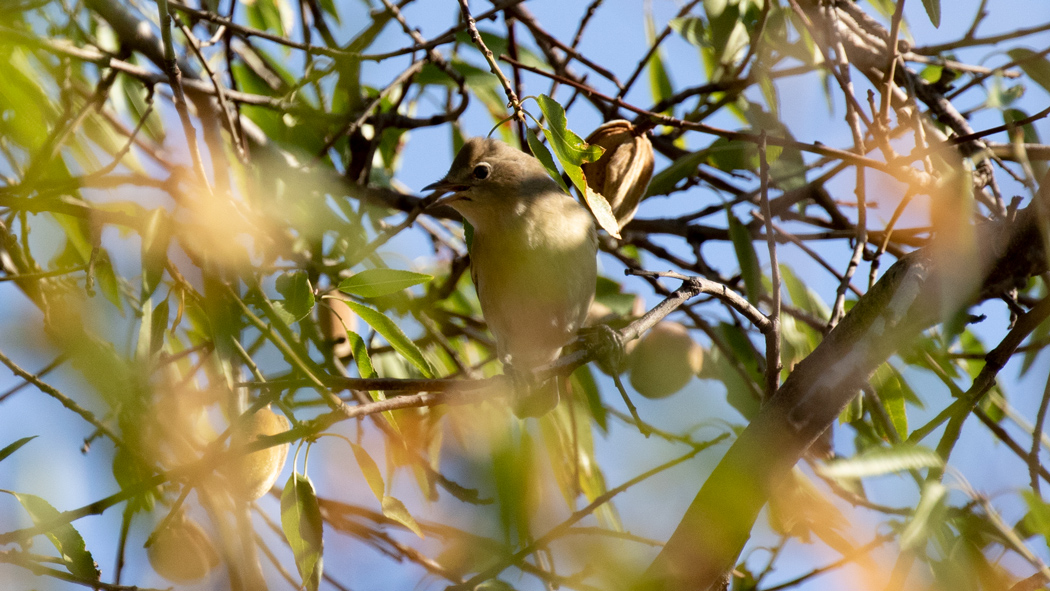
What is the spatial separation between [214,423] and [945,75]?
2.69 metres

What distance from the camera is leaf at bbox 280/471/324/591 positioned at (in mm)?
1801

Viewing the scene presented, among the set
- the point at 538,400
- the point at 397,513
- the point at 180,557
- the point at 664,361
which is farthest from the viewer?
the point at 664,361

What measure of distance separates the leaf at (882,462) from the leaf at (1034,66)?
1.95 metres

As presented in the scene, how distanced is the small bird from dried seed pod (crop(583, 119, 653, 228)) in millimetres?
665

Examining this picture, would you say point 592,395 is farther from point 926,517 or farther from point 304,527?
point 926,517

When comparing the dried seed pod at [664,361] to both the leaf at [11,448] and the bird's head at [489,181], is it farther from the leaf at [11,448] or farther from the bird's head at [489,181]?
the leaf at [11,448]

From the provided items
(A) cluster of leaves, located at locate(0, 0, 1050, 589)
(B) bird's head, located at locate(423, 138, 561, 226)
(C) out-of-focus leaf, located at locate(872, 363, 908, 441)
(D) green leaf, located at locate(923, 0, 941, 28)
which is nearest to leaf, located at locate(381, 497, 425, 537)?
(A) cluster of leaves, located at locate(0, 0, 1050, 589)

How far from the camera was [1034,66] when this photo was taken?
271 centimetres

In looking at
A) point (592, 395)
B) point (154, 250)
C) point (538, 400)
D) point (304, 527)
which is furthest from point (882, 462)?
point (592, 395)

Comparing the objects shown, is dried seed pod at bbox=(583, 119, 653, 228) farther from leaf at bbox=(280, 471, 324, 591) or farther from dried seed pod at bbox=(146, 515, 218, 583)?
dried seed pod at bbox=(146, 515, 218, 583)

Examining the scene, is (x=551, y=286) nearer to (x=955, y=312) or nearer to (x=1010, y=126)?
(x=1010, y=126)

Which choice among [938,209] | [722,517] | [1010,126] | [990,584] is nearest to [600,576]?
[722,517]

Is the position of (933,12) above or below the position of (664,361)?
below

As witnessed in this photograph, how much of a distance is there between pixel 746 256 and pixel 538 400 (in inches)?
31.9
